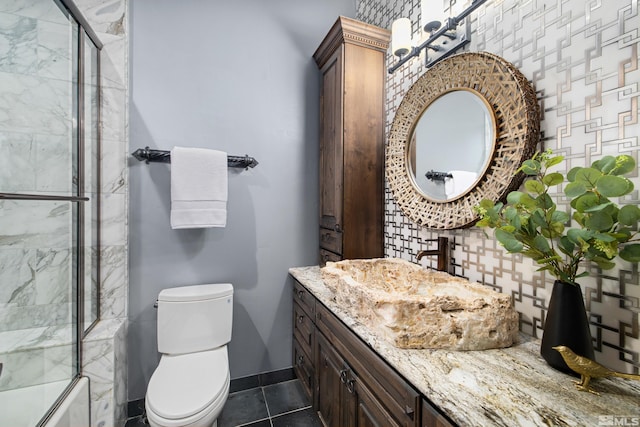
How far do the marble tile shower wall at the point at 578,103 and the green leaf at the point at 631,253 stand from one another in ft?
0.49

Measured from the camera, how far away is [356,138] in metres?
1.76

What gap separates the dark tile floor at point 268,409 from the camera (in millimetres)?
1609

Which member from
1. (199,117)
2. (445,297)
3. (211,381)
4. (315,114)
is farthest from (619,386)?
(199,117)

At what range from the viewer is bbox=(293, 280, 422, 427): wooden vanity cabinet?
0.82 m

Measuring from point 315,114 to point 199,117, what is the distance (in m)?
0.83

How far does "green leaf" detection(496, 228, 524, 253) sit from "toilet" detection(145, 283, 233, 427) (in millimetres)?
1322

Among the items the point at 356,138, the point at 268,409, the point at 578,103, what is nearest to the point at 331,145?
the point at 356,138

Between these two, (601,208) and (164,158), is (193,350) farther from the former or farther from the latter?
(601,208)

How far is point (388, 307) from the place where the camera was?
90 cm

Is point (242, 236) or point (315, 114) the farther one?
point (315, 114)

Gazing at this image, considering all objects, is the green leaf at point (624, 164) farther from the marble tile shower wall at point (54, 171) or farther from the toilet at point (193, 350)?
the marble tile shower wall at point (54, 171)

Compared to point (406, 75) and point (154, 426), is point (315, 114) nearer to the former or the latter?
point (406, 75)

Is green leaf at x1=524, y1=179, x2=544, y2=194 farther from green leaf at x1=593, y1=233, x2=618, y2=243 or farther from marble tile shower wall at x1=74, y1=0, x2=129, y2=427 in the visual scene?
marble tile shower wall at x1=74, y1=0, x2=129, y2=427

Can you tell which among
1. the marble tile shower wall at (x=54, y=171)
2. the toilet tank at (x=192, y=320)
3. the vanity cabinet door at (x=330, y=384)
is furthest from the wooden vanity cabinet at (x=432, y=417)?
the marble tile shower wall at (x=54, y=171)
